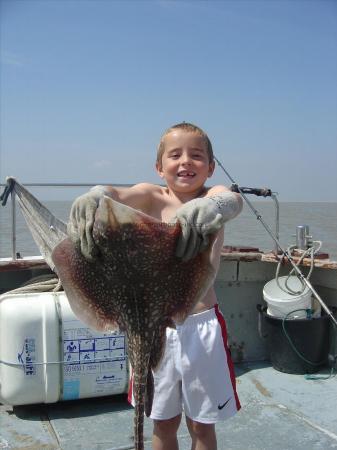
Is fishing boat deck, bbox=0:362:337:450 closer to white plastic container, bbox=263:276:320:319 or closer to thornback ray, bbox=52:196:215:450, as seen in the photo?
white plastic container, bbox=263:276:320:319

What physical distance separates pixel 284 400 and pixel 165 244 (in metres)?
3.19

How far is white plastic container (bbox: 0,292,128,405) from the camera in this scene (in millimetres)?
3936

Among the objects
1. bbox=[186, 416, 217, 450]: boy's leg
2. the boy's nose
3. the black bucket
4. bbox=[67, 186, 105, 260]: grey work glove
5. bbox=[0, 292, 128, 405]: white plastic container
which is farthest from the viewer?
the black bucket

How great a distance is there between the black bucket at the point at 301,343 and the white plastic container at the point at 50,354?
70.4 inches

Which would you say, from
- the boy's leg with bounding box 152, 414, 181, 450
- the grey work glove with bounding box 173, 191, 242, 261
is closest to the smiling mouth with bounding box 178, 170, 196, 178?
the grey work glove with bounding box 173, 191, 242, 261

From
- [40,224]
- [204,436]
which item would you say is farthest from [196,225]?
[40,224]

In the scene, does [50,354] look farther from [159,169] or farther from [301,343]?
[301,343]

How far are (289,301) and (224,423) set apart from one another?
155cm

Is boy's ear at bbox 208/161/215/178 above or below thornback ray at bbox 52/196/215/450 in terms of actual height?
above

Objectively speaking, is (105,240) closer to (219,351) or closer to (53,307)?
(219,351)

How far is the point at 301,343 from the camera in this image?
4996mm

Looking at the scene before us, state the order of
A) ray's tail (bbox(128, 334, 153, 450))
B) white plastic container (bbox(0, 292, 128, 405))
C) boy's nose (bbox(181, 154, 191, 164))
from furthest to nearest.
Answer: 1. white plastic container (bbox(0, 292, 128, 405))
2. boy's nose (bbox(181, 154, 191, 164))
3. ray's tail (bbox(128, 334, 153, 450))

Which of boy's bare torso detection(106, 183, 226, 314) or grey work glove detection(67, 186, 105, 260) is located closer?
grey work glove detection(67, 186, 105, 260)

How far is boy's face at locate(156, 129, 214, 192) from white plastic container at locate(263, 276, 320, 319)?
9.48 ft
